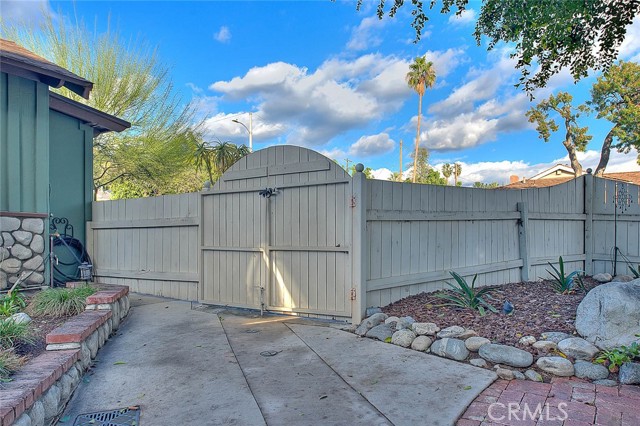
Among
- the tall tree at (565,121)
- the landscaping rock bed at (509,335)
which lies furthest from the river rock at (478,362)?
the tall tree at (565,121)

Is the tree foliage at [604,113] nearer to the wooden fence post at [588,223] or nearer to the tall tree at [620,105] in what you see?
the tall tree at [620,105]

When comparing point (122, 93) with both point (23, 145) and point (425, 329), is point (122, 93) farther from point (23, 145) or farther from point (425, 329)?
point (425, 329)

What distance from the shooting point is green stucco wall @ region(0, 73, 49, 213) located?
15.7 ft

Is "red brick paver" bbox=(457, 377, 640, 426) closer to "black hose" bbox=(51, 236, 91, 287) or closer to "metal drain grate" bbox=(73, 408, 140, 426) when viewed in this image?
"metal drain grate" bbox=(73, 408, 140, 426)

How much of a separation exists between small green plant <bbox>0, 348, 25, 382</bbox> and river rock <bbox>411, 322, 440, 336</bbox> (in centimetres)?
303

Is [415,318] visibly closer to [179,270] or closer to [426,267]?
[426,267]

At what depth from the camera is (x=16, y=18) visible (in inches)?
372

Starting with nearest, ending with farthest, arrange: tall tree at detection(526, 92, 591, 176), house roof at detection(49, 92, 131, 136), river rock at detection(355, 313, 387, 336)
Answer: river rock at detection(355, 313, 387, 336)
house roof at detection(49, 92, 131, 136)
tall tree at detection(526, 92, 591, 176)

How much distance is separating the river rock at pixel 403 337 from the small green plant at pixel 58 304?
120 inches

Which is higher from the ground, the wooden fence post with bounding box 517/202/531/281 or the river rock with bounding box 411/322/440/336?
the wooden fence post with bounding box 517/202/531/281

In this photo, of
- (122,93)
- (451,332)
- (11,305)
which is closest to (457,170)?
(122,93)

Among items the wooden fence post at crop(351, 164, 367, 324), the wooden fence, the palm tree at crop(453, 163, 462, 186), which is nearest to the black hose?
the wooden fence

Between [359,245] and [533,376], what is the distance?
6.35ft

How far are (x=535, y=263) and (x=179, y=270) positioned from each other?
5.64 meters
